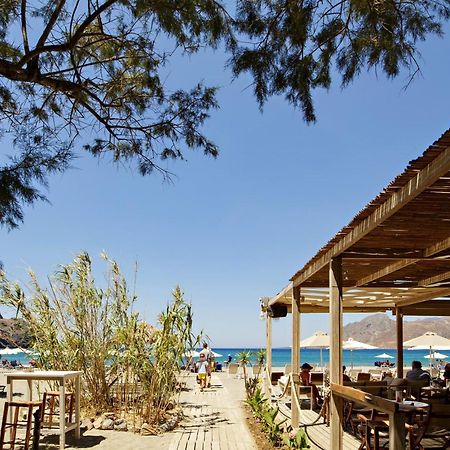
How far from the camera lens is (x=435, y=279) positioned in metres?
8.35

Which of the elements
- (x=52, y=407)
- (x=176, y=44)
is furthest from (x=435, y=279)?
(x=52, y=407)

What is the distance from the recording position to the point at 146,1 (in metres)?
4.84

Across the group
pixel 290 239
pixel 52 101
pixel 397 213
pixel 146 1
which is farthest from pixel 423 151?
pixel 290 239

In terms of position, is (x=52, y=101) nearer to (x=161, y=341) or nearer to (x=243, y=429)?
(x=161, y=341)

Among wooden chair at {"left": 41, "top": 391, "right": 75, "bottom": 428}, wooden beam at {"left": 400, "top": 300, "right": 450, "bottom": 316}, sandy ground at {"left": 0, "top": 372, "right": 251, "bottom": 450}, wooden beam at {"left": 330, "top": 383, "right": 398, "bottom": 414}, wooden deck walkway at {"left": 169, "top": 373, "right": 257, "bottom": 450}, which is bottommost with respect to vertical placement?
sandy ground at {"left": 0, "top": 372, "right": 251, "bottom": 450}

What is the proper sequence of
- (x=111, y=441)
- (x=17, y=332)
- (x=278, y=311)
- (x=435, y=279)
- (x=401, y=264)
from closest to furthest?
(x=401, y=264) < (x=111, y=441) < (x=435, y=279) < (x=17, y=332) < (x=278, y=311)

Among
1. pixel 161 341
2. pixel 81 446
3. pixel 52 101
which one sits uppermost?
pixel 52 101

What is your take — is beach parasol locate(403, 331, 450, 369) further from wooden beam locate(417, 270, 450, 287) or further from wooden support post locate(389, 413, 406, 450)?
wooden support post locate(389, 413, 406, 450)

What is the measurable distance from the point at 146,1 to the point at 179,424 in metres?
6.42

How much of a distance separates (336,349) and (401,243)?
1.26 metres

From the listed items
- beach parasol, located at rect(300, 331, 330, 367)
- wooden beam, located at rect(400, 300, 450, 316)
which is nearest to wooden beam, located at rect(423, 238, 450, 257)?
wooden beam, located at rect(400, 300, 450, 316)

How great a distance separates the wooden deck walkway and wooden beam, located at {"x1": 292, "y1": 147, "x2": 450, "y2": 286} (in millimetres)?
2705

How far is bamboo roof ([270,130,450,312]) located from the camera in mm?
3760

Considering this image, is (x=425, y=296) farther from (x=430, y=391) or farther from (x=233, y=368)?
(x=233, y=368)
